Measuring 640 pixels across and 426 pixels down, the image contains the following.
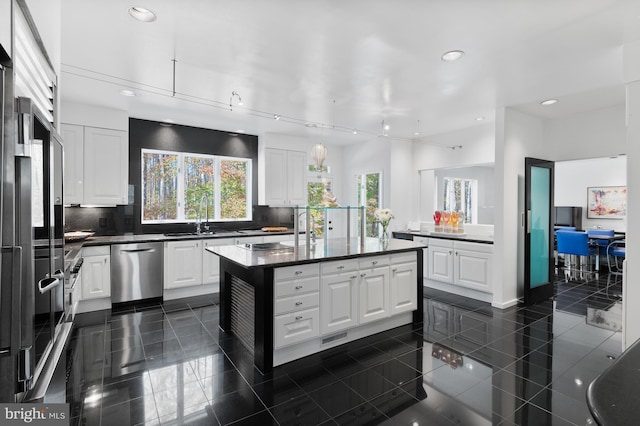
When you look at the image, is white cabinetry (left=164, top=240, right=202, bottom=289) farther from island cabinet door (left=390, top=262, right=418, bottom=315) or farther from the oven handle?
the oven handle

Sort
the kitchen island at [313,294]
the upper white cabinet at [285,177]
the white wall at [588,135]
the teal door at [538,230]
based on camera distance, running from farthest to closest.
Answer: the upper white cabinet at [285,177], the teal door at [538,230], the white wall at [588,135], the kitchen island at [313,294]

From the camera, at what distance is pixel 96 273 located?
4.05 meters

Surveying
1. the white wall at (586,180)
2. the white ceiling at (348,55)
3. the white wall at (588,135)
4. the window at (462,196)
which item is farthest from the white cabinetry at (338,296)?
the white wall at (586,180)

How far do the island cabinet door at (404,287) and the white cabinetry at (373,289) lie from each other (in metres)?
0.11

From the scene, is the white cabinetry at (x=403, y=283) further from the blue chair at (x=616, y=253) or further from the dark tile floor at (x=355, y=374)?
the blue chair at (x=616, y=253)

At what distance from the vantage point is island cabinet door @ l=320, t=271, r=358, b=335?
9.87 feet

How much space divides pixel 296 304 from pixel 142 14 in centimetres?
248

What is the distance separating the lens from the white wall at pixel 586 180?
7.43m

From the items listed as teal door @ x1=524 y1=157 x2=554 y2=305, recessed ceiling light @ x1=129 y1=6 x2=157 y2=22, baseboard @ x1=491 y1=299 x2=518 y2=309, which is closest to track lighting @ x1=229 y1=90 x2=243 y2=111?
recessed ceiling light @ x1=129 y1=6 x2=157 y2=22

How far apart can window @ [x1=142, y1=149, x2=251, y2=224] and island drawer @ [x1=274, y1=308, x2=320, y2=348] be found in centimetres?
331

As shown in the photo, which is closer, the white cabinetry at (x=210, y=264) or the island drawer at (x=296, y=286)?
the island drawer at (x=296, y=286)

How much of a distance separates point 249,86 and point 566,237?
678 centimetres

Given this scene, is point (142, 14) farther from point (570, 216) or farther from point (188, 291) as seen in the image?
point (570, 216)

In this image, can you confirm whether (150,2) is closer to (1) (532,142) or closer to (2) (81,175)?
(2) (81,175)
